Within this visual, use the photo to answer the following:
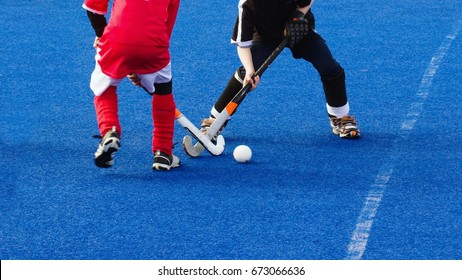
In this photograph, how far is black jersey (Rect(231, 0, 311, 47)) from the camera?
5.52m

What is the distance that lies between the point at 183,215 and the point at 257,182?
57 centimetres

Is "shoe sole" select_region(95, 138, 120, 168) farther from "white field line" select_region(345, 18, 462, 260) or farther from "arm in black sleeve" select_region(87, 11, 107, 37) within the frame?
"white field line" select_region(345, 18, 462, 260)

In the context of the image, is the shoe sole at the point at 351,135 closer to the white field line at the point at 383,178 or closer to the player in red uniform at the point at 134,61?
the white field line at the point at 383,178

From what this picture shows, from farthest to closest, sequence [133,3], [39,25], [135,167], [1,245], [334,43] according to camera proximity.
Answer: [39,25] → [334,43] → [135,167] → [133,3] → [1,245]

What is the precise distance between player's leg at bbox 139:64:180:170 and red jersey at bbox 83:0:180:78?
0.44 ft

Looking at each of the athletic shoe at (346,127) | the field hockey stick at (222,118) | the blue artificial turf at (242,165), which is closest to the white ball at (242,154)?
the blue artificial turf at (242,165)

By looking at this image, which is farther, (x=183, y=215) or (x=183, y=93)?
(x=183, y=93)

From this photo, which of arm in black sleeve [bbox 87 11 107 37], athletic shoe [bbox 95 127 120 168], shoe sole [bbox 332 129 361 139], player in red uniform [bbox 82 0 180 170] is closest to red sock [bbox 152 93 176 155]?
player in red uniform [bbox 82 0 180 170]

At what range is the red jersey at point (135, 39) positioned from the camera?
4984 millimetres

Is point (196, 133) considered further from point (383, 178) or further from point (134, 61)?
point (383, 178)

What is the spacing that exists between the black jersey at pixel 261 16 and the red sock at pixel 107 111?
0.82 metres

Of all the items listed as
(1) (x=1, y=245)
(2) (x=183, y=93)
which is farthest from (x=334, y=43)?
(1) (x=1, y=245)

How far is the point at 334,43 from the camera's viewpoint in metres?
7.98

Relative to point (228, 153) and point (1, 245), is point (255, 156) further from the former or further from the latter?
point (1, 245)
